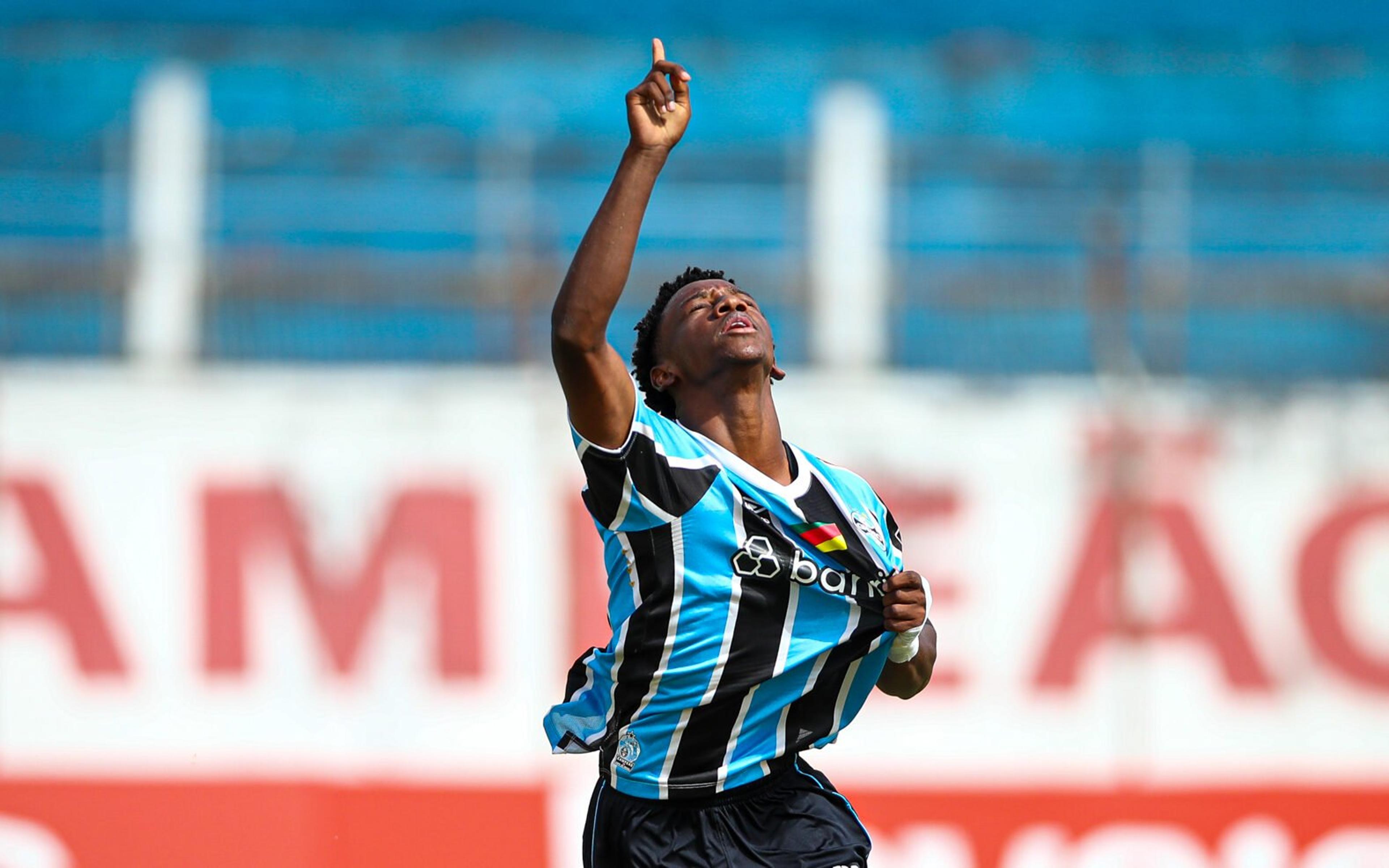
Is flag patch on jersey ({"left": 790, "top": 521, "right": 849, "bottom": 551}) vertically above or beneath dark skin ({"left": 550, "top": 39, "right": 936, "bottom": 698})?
beneath

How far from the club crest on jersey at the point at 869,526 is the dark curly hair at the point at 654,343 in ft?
1.73

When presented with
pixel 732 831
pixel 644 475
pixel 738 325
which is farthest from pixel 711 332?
pixel 732 831

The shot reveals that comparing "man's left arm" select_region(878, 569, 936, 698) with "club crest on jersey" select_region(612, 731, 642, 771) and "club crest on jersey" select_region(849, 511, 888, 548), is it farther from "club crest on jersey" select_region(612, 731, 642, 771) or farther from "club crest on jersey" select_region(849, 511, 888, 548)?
"club crest on jersey" select_region(612, 731, 642, 771)

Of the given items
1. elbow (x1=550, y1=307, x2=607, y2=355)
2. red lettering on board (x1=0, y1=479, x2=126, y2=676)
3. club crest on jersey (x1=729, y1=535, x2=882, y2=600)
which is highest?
red lettering on board (x1=0, y1=479, x2=126, y2=676)

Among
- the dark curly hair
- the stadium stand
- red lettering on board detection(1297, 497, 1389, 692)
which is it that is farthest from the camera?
the stadium stand

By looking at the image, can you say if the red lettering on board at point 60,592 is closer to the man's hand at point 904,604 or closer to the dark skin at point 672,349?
the dark skin at point 672,349

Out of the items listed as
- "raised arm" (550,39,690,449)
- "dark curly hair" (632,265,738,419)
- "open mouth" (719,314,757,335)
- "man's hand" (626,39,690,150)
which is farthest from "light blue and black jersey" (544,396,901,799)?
"man's hand" (626,39,690,150)

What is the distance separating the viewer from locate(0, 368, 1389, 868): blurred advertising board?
299 inches

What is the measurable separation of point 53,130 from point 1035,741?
347 inches

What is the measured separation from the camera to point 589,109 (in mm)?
13078

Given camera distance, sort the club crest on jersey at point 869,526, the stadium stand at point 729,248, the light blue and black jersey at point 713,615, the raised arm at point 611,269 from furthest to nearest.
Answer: the stadium stand at point 729,248
the club crest on jersey at point 869,526
the light blue and black jersey at point 713,615
the raised arm at point 611,269

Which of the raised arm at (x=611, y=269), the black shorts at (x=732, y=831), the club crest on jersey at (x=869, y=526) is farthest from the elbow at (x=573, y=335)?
the black shorts at (x=732, y=831)

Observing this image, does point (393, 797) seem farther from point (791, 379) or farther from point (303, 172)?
point (303, 172)

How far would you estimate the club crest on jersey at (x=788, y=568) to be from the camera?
12.1 feet
